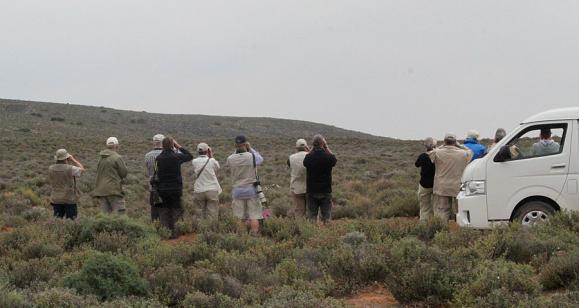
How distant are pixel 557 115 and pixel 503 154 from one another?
95 centimetres

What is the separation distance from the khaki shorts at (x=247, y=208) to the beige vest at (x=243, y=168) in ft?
1.07

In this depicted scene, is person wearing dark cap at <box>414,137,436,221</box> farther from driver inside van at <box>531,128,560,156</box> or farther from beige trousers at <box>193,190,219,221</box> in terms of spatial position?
beige trousers at <box>193,190,219,221</box>

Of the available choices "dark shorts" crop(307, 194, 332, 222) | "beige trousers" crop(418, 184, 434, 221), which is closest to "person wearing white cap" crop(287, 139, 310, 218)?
"dark shorts" crop(307, 194, 332, 222)

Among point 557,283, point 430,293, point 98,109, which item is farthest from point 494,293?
point 98,109

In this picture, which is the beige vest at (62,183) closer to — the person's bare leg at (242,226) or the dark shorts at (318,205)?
the person's bare leg at (242,226)

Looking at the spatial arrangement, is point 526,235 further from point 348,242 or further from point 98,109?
point 98,109

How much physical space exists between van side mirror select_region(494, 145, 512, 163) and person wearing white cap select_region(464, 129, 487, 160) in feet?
7.00

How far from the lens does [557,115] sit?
9484 millimetres

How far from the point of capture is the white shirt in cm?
1152

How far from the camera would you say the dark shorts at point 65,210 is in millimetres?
12217

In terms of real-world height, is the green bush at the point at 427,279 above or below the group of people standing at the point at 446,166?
below

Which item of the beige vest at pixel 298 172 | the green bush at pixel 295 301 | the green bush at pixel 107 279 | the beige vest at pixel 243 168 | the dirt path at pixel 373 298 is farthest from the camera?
the beige vest at pixel 298 172

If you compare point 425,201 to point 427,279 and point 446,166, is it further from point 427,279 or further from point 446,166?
point 427,279

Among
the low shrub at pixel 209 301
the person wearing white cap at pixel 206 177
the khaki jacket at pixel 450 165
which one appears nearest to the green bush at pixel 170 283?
the low shrub at pixel 209 301
